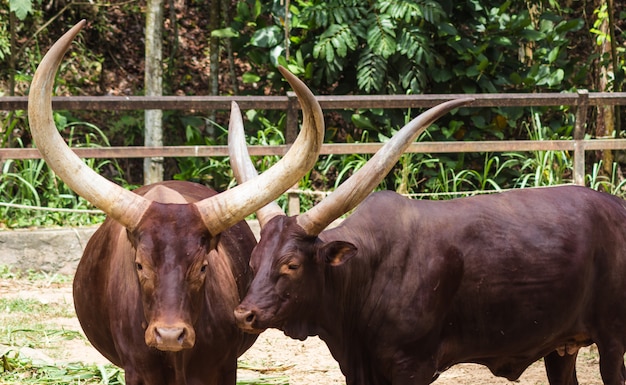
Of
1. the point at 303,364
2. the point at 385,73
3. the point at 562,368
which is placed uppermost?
the point at 385,73

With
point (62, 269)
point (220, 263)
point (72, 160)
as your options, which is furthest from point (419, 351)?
point (62, 269)

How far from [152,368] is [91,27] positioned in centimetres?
1074

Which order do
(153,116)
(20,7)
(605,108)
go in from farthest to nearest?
(605,108) < (153,116) < (20,7)

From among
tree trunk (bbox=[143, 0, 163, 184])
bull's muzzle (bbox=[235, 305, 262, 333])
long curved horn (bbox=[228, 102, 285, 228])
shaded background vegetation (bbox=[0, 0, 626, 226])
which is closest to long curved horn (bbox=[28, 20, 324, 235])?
bull's muzzle (bbox=[235, 305, 262, 333])

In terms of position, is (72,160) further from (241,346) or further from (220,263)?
(241,346)

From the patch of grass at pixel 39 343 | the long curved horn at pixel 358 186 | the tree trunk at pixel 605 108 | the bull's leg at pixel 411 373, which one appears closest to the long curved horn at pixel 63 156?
the long curved horn at pixel 358 186

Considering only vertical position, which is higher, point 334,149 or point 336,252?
point 334,149

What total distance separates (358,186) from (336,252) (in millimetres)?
368

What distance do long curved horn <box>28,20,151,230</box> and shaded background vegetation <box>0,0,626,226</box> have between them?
6524 millimetres

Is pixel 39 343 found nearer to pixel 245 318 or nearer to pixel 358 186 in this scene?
pixel 245 318

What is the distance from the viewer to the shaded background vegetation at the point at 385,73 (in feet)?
38.9

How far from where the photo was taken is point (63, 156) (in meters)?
4.77

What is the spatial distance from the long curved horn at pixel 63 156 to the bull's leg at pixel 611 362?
2.74 metres

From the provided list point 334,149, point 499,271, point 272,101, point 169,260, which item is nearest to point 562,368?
point 499,271
